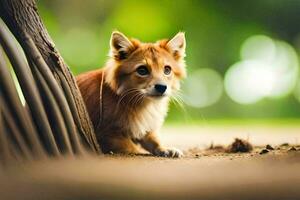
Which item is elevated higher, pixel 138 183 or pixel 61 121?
pixel 61 121

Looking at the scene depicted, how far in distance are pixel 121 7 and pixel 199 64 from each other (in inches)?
33.4

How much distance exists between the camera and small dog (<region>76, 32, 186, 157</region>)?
4.28 metres

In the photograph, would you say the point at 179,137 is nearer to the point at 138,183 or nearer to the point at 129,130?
the point at 129,130

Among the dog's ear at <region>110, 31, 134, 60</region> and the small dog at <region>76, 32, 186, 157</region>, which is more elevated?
the dog's ear at <region>110, 31, 134, 60</region>

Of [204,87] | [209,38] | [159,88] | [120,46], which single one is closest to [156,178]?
[159,88]

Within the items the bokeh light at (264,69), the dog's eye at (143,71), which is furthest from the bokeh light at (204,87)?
the dog's eye at (143,71)

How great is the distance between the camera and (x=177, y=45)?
445 cm

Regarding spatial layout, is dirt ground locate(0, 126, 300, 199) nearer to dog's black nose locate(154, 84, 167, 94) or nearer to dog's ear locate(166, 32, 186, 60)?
dog's black nose locate(154, 84, 167, 94)

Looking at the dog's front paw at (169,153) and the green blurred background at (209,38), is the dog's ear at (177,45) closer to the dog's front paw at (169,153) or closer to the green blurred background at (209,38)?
the green blurred background at (209,38)

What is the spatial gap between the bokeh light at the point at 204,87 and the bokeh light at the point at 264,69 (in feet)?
0.58

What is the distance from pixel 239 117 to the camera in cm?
581

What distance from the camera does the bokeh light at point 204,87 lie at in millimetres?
5295

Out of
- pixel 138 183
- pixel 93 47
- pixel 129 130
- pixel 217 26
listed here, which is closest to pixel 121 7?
pixel 93 47

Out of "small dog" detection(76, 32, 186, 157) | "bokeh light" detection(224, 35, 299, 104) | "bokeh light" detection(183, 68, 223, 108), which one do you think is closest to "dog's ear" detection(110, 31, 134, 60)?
"small dog" detection(76, 32, 186, 157)
